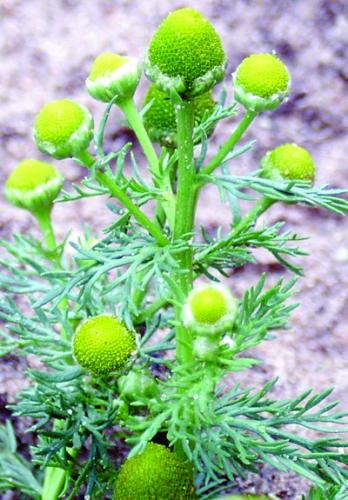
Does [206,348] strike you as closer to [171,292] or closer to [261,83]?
[171,292]

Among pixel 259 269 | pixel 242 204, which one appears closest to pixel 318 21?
pixel 242 204

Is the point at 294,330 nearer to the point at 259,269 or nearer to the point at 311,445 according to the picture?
the point at 259,269

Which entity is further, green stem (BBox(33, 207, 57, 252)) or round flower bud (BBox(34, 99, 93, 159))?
green stem (BBox(33, 207, 57, 252))

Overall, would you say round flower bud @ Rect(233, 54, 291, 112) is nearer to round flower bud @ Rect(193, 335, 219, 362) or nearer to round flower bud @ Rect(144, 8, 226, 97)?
round flower bud @ Rect(144, 8, 226, 97)

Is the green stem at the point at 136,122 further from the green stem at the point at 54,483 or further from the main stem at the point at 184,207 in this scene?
the green stem at the point at 54,483

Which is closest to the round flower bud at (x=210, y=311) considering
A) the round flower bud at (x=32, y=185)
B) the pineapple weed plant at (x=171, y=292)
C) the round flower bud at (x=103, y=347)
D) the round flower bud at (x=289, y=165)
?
the pineapple weed plant at (x=171, y=292)

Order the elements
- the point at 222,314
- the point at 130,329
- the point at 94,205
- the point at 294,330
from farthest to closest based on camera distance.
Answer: the point at 94,205 < the point at 294,330 < the point at 130,329 < the point at 222,314

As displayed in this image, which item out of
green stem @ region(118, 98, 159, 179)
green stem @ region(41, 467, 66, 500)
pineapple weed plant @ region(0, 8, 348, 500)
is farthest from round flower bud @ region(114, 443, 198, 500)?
green stem @ region(118, 98, 159, 179)
